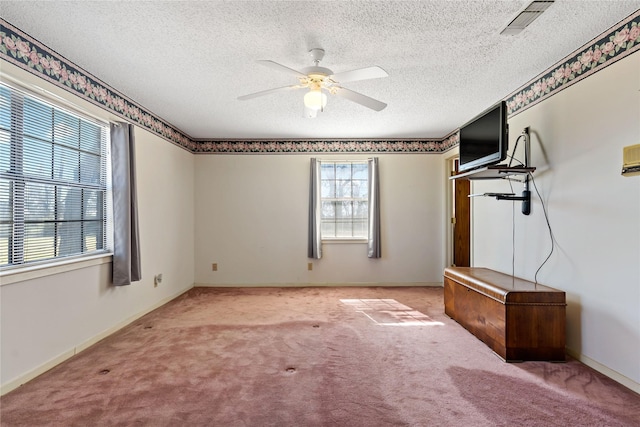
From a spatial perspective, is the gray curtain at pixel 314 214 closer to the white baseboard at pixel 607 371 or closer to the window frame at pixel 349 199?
the window frame at pixel 349 199

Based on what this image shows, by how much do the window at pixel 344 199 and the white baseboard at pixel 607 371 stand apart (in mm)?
3188

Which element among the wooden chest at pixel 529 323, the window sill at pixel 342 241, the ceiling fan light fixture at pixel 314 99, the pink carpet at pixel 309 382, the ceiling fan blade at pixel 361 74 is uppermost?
the ceiling fan blade at pixel 361 74

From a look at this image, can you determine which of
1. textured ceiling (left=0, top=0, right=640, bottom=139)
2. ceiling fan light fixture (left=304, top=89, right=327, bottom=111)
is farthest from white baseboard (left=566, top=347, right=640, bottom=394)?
ceiling fan light fixture (left=304, top=89, right=327, bottom=111)

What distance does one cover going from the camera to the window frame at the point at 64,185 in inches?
88.8

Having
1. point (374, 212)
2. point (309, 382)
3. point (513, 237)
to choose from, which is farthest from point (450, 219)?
point (309, 382)

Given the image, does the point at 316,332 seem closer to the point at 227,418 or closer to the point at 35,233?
the point at 227,418

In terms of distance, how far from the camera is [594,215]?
2.43 m

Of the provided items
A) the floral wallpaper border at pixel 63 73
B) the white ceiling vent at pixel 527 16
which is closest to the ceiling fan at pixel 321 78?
the white ceiling vent at pixel 527 16

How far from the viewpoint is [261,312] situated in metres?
3.91

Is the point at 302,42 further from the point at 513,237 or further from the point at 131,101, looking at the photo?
the point at 513,237

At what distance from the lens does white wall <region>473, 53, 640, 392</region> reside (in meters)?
2.18

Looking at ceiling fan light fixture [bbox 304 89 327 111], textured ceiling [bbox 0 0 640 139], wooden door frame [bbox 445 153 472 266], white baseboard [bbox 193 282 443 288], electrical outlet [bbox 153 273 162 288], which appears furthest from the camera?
white baseboard [bbox 193 282 443 288]

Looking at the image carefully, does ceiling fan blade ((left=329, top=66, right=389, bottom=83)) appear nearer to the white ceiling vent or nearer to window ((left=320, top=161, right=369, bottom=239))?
the white ceiling vent

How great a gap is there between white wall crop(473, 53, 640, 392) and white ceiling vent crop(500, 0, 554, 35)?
752 millimetres
